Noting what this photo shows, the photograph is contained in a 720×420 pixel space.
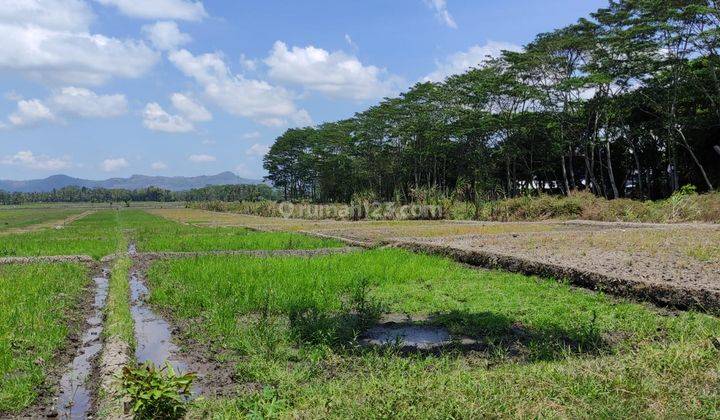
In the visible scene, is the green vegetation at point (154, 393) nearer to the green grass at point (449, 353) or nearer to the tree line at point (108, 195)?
the green grass at point (449, 353)

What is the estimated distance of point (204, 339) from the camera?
5219mm

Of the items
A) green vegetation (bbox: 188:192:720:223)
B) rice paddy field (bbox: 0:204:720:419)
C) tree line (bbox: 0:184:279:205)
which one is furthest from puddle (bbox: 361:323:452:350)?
tree line (bbox: 0:184:279:205)

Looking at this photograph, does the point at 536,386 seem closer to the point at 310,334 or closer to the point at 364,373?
the point at 364,373

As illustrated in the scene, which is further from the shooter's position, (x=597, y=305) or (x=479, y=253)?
(x=479, y=253)

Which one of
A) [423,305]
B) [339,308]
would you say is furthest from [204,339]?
[423,305]

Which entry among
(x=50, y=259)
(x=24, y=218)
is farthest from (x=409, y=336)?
(x=24, y=218)

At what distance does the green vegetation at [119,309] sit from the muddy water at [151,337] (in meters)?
0.11

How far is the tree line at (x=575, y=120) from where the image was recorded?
23.9 metres

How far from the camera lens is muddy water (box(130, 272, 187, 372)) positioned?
476cm

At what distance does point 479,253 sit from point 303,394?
23.3ft

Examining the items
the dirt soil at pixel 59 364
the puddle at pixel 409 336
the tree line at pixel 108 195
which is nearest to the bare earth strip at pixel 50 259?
the dirt soil at pixel 59 364

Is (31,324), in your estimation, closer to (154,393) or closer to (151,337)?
(151,337)

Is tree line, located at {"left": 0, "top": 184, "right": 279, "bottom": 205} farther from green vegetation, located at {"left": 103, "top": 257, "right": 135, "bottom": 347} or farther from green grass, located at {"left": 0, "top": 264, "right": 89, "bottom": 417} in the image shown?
green grass, located at {"left": 0, "top": 264, "right": 89, "bottom": 417}

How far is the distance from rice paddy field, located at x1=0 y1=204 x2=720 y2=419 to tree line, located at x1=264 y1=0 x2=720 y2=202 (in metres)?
17.7
